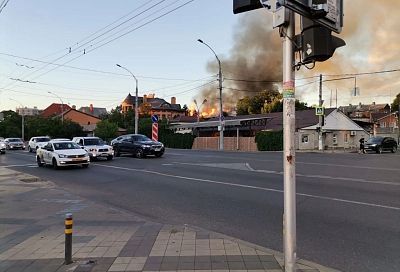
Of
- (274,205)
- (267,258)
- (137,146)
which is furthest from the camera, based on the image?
(137,146)

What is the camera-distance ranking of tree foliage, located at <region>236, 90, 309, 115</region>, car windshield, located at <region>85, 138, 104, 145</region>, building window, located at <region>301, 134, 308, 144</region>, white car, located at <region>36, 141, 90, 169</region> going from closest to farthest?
white car, located at <region>36, 141, 90, 169</region> → car windshield, located at <region>85, 138, 104, 145</region> → building window, located at <region>301, 134, 308, 144</region> → tree foliage, located at <region>236, 90, 309, 115</region>

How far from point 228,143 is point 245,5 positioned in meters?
43.8

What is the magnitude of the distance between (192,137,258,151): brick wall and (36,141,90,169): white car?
2587cm

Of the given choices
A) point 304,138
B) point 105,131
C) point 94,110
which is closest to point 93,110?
point 94,110

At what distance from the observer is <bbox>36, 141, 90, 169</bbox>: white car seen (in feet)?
67.5

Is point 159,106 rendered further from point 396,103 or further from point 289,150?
point 289,150

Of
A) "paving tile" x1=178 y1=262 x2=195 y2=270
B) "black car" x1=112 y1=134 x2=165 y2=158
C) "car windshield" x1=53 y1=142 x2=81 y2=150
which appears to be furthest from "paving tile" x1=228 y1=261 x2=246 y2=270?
"black car" x1=112 y1=134 x2=165 y2=158

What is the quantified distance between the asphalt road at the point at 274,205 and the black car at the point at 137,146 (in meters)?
9.31

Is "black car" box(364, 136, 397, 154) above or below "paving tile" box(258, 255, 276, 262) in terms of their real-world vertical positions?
above

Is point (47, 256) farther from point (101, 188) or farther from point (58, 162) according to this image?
point (58, 162)

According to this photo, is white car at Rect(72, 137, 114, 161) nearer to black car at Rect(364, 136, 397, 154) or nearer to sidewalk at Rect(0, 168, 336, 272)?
sidewalk at Rect(0, 168, 336, 272)

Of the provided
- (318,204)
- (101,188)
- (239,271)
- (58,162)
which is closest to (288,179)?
(239,271)

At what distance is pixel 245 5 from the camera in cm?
464

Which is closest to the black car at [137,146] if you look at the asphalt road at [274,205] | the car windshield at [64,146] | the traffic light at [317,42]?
the car windshield at [64,146]
